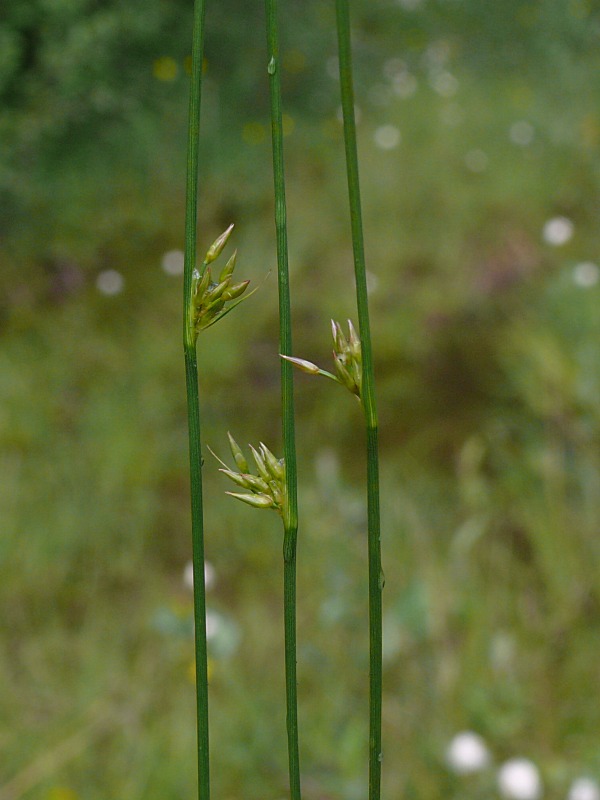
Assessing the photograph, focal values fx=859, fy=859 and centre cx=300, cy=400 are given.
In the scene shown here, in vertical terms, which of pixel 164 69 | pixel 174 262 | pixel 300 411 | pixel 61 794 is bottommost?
pixel 61 794

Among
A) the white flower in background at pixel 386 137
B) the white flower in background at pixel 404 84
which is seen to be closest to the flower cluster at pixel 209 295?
the white flower in background at pixel 386 137

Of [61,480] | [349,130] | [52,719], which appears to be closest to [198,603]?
[349,130]

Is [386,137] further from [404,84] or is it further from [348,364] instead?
[348,364]

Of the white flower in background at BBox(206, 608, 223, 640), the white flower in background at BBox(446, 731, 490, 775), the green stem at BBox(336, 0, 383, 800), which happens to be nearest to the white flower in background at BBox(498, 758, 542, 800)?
the white flower in background at BBox(446, 731, 490, 775)

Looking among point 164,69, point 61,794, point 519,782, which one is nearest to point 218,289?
point 519,782

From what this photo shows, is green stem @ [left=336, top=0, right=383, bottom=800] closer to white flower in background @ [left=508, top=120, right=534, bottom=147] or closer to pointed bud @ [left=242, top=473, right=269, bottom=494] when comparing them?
pointed bud @ [left=242, top=473, right=269, bottom=494]

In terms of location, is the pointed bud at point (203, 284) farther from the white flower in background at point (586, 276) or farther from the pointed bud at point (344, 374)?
the white flower in background at point (586, 276)

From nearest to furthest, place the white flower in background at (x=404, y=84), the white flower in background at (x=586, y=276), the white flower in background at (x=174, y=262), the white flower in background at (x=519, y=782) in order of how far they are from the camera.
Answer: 1. the white flower in background at (x=519, y=782)
2. the white flower in background at (x=586, y=276)
3. the white flower in background at (x=174, y=262)
4. the white flower in background at (x=404, y=84)
